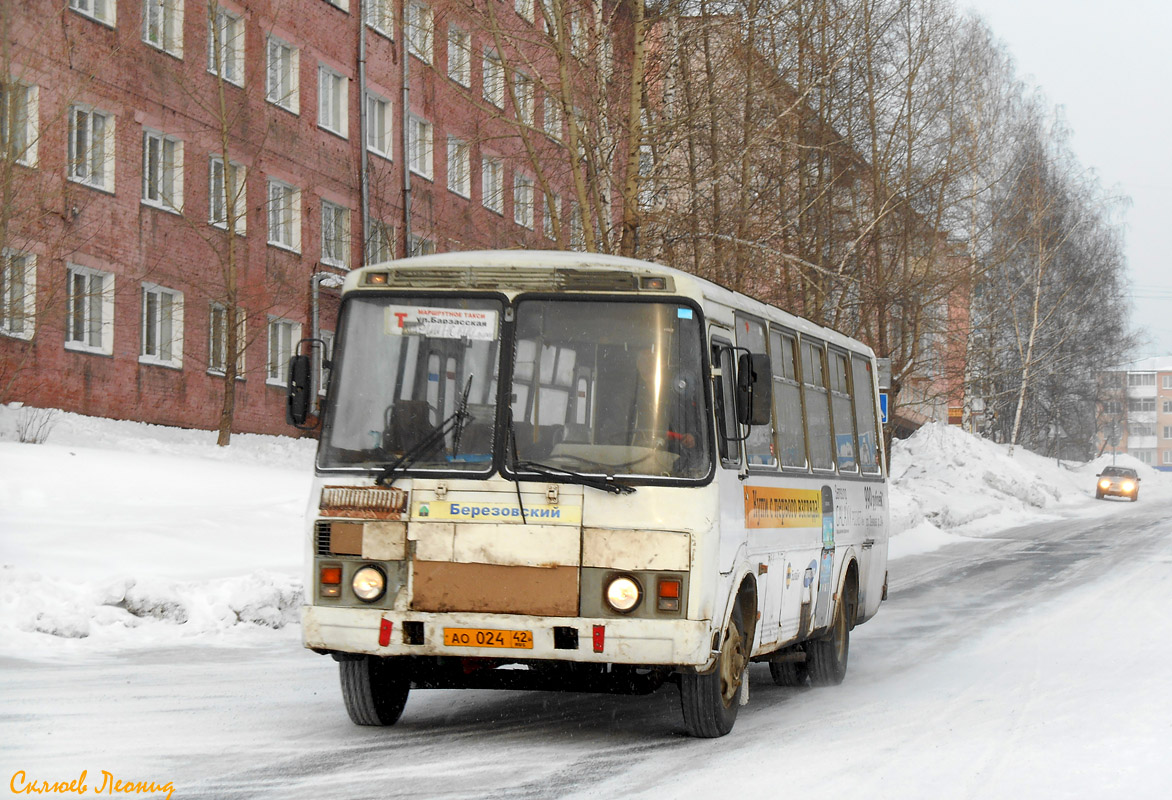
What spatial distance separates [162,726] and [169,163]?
22.8m

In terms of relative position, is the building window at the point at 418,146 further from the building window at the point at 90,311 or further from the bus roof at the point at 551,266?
the bus roof at the point at 551,266

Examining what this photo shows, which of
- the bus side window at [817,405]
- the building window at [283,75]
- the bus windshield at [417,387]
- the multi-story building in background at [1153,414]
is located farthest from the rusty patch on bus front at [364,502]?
the multi-story building in background at [1153,414]

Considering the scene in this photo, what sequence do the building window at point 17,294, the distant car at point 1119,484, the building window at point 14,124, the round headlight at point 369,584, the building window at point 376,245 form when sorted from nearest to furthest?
the round headlight at point 369,584
the building window at point 14,124
the building window at point 17,294
the building window at point 376,245
the distant car at point 1119,484

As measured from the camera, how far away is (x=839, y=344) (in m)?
12.3

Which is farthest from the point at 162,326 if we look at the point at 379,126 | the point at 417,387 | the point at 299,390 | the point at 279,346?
the point at 417,387

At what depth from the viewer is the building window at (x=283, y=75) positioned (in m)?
33.5

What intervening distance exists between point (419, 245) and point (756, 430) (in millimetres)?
29139

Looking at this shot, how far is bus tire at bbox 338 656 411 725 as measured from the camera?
8.66 metres

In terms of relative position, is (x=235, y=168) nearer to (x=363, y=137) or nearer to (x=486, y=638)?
(x=363, y=137)

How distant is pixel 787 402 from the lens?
10336 millimetres

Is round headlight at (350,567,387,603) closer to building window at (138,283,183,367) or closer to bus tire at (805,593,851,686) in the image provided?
bus tire at (805,593,851,686)

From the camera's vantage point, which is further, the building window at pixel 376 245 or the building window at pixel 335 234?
the building window at pixel 376 245

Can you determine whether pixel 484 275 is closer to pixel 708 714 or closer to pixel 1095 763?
pixel 708 714

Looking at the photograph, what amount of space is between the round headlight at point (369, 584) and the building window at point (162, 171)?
886 inches
